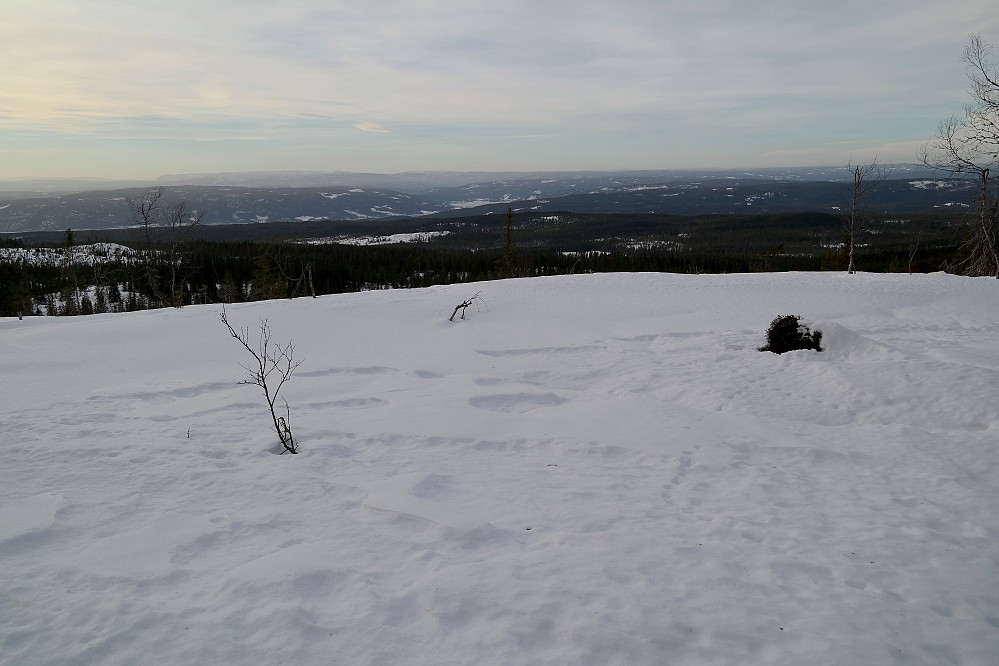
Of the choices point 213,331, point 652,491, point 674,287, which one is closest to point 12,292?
point 213,331

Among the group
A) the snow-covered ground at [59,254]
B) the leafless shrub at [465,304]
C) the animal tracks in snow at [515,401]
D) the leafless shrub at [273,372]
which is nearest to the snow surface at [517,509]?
the animal tracks in snow at [515,401]

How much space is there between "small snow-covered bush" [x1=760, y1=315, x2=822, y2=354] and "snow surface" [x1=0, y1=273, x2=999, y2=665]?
0.89 ft

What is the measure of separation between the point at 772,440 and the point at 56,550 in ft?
23.6

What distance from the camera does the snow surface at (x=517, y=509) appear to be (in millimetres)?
3186

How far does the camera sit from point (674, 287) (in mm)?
16938

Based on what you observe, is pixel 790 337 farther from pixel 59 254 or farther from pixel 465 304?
pixel 59 254

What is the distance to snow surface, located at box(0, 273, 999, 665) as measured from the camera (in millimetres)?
3186

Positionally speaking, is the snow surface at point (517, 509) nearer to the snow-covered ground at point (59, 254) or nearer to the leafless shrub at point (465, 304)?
the leafless shrub at point (465, 304)

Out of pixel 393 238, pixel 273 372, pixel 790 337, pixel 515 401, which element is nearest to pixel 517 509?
pixel 515 401

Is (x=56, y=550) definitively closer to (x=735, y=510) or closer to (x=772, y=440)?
(x=735, y=510)

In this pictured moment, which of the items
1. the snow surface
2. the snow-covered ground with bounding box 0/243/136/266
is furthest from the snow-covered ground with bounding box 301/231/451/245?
the snow surface

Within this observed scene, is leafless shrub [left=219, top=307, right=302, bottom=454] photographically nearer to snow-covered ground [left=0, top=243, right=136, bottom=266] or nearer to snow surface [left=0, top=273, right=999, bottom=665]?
snow surface [left=0, top=273, right=999, bottom=665]

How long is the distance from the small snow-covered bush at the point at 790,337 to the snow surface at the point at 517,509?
10.7 inches

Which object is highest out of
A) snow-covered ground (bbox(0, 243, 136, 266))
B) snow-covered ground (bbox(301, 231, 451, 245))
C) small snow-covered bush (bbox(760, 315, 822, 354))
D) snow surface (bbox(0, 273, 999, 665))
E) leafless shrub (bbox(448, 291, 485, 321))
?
snow-covered ground (bbox(301, 231, 451, 245))
